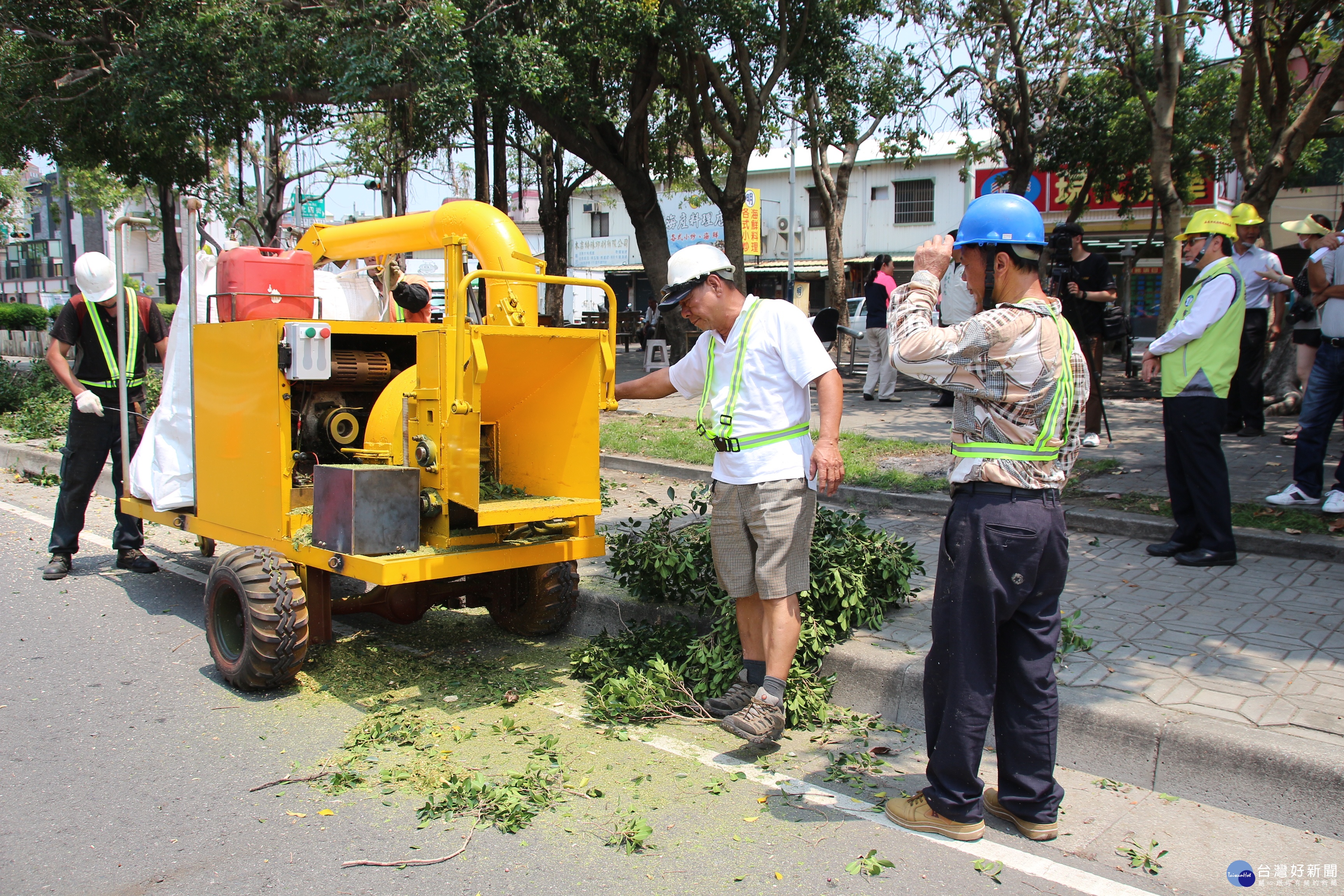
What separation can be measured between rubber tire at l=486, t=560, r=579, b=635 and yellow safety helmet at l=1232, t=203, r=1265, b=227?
5508 millimetres

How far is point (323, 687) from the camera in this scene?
4.69 m

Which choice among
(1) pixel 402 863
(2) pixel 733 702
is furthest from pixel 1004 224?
(1) pixel 402 863

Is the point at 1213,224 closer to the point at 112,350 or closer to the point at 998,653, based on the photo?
the point at 998,653

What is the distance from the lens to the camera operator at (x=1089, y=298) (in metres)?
8.53

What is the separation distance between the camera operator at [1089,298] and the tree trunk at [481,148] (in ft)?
28.6

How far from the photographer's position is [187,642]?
5.39 metres

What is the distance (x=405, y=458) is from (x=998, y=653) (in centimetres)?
275

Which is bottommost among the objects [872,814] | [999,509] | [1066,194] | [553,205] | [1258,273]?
[872,814]

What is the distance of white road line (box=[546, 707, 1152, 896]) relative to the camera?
9.78ft

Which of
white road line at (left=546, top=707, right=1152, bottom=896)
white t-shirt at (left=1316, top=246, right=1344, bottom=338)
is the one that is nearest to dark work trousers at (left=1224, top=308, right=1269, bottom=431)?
white t-shirt at (left=1316, top=246, right=1344, bottom=338)

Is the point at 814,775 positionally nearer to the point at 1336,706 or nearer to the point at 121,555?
the point at 1336,706

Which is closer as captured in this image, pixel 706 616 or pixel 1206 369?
pixel 706 616

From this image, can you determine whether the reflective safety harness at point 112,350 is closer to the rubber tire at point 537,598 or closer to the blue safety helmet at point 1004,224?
the rubber tire at point 537,598

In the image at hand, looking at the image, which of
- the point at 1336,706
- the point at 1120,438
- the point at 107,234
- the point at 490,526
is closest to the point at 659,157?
the point at 1120,438
